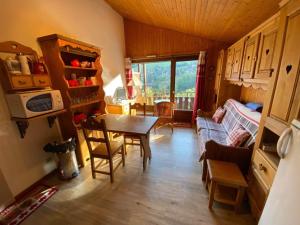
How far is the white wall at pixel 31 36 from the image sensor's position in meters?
1.63

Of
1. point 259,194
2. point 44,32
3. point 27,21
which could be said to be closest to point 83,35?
point 44,32

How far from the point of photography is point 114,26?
3.73 metres

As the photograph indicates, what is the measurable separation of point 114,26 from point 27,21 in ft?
7.52

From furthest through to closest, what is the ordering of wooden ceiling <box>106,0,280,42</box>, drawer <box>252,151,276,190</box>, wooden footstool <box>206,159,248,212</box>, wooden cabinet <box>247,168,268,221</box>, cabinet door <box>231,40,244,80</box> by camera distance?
cabinet door <box>231,40,244,80</box> < wooden ceiling <box>106,0,280,42</box> < wooden footstool <box>206,159,248,212</box> < wooden cabinet <box>247,168,268,221</box> < drawer <box>252,151,276,190</box>

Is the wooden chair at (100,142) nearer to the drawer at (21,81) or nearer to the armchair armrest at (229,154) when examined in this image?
the drawer at (21,81)

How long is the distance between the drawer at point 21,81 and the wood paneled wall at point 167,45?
3078 millimetres

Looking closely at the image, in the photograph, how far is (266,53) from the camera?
1595mm

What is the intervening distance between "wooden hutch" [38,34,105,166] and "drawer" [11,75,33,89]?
0.43 metres

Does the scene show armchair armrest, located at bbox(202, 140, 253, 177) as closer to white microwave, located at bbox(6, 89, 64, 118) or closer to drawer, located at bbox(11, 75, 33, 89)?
white microwave, located at bbox(6, 89, 64, 118)

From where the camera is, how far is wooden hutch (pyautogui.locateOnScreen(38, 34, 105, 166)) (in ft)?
6.45

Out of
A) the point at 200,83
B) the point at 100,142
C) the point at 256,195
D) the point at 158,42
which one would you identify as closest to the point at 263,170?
the point at 256,195

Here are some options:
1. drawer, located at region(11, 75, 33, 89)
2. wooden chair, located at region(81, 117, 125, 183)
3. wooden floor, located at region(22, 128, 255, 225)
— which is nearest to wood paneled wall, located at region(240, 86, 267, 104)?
wooden floor, located at region(22, 128, 255, 225)

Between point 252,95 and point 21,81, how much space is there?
356 centimetres

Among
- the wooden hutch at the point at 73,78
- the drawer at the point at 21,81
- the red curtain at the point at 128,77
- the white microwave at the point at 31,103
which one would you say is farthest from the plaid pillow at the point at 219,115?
the drawer at the point at 21,81
